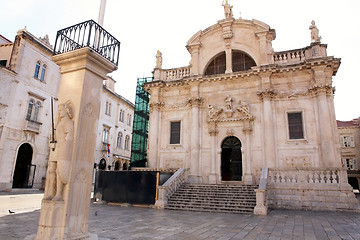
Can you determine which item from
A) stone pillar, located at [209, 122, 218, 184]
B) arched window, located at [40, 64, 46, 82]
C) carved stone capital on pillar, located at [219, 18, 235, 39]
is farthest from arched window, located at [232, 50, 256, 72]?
arched window, located at [40, 64, 46, 82]

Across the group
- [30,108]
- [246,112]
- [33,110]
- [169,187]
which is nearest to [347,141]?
[246,112]

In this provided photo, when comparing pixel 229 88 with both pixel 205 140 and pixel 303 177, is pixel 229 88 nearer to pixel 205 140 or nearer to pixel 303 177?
pixel 205 140

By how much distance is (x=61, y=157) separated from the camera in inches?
203

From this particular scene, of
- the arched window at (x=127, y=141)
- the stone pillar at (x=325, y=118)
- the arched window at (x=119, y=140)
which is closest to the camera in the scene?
the stone pillar at (x=325, y=118)

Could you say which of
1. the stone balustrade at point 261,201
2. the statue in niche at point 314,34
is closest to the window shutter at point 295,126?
the statue in niche at point 314,34

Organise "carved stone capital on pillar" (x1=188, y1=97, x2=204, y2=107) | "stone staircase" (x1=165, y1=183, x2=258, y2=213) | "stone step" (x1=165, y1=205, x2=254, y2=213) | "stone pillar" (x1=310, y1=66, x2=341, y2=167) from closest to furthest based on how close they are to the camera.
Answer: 1. "stone step" (x1=165, y1=205, x2=254, y2=213)
2. "stone staircase" (x1=165, y1=183, x2=258, y2=213)
3. "stone pillar" (x1=310, y1=66, x2=341, y2=167)
4. "carved stone capital on pillar" (x1=188, y1=97, x2=204, y2=107)

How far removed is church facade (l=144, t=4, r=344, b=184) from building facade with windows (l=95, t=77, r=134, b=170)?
14.8 m

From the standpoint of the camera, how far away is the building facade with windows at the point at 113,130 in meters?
33.7

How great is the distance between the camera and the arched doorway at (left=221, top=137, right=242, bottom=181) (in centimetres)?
1872

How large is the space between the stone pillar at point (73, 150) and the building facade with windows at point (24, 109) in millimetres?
19995

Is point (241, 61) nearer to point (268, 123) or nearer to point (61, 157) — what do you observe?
point (268, 123)

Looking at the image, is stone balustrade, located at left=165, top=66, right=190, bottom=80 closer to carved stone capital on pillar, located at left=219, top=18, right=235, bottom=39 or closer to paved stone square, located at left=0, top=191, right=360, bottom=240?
carved stone capital on pillar, located at left=219, top=18, right=235, bottom=39

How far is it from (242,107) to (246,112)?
0.50 metres

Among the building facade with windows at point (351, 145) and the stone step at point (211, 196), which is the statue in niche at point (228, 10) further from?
the building facade with windows at point (351, 145)
